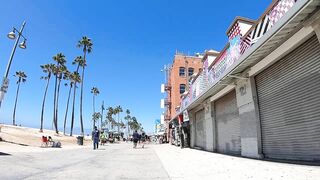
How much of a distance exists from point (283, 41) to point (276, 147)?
379cm

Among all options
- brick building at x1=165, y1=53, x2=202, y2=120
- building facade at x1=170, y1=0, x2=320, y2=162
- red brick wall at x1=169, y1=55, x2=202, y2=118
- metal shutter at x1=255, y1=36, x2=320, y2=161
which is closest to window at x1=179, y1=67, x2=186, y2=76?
brick building at x1=165, y1=53, x2=202, y2=120

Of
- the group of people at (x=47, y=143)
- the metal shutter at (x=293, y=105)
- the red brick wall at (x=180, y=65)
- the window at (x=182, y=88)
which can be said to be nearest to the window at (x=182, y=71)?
the red brick wall at (x=180, y=65)

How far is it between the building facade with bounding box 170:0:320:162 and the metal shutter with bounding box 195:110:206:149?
8358 millimetres

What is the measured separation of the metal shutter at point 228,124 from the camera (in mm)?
14898

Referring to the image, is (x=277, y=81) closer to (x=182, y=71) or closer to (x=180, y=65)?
(x=182, y=71)

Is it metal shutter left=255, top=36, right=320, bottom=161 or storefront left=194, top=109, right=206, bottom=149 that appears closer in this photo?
metal shutter left=255, top=36, right=320, bottom=161

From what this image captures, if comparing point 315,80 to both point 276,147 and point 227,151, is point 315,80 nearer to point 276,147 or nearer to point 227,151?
point 276,147

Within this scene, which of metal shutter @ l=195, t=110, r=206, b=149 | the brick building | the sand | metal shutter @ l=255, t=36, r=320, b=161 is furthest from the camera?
the brick building

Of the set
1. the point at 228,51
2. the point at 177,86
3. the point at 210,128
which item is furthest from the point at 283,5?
the point at 177,86

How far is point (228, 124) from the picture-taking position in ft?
53.7

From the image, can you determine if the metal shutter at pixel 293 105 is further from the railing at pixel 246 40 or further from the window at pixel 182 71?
the window at pixel 182 71

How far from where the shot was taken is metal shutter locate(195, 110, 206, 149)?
2406 cm

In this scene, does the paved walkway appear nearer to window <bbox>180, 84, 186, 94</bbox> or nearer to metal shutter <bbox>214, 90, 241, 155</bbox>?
metal shutter <bbox>214, 90, 241, 155</bbox>

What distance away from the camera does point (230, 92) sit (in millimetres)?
15883
